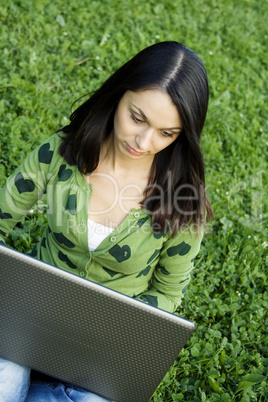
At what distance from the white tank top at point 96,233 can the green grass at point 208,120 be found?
0.78 meters

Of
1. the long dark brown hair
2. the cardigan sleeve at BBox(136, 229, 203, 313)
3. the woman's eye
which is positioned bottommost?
the cardigan sleeve at BBox(136, 229, 203, 313)

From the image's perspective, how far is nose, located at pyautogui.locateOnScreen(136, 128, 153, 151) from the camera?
1.51 metres

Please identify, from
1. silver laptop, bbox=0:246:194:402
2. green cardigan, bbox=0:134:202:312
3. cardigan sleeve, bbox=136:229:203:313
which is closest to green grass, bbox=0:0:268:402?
cardigan sleeve, bbox=136:229:203:313

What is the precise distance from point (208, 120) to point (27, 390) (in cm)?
244

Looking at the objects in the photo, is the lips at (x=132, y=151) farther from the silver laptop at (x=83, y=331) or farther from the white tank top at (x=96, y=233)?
the silver laptop at (x=83, y=331)

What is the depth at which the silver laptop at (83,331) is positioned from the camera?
45.4 inches

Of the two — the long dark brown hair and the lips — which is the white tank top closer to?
the long dark brown hair

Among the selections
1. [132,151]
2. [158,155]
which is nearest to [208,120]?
[158,155]

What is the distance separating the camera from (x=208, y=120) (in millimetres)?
3582

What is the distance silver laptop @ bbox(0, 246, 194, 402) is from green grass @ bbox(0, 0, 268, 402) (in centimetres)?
72

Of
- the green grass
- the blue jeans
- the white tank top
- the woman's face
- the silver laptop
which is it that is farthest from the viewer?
the green grass

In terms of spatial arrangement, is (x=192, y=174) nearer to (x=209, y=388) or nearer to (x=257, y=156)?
(x=209, y=388)

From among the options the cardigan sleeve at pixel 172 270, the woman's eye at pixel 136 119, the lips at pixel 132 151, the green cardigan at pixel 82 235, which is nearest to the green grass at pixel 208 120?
the cardigan sleeve at pixel 172 270

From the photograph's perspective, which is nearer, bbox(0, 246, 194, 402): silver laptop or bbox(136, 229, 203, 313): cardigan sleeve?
bbox(0, 246, 194, 402): silver laptop
